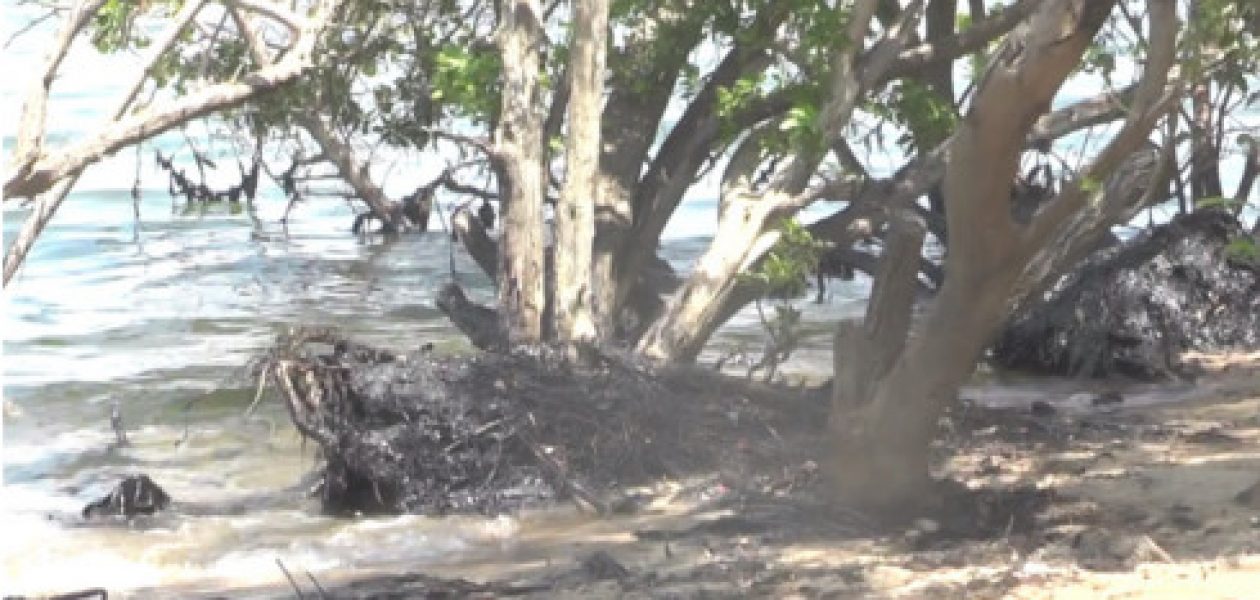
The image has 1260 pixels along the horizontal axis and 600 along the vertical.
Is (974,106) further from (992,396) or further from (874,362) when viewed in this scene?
(992,396)

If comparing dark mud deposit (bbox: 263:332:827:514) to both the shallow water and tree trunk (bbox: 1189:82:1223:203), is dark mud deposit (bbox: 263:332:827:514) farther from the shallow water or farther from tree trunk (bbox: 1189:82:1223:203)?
tree trunk (bbox: 1189:82:1223:203)

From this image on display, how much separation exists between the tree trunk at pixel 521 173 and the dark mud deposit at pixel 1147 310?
2981 millimetres

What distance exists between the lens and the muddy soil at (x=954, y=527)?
20.2 ft

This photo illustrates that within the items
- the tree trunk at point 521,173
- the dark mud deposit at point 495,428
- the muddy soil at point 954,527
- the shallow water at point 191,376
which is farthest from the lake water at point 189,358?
the tree trunk at point 521,173

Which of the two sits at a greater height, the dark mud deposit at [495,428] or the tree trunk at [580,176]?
the tree trunk at [580,176]

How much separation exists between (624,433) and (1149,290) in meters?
3.98

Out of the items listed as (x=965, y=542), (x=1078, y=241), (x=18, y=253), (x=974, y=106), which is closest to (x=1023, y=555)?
(x=965, y=542)

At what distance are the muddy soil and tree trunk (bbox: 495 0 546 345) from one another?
1.02 m

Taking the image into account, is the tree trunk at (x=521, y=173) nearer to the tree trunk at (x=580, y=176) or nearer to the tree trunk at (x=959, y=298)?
the tree trunk at (x=580, y=176)

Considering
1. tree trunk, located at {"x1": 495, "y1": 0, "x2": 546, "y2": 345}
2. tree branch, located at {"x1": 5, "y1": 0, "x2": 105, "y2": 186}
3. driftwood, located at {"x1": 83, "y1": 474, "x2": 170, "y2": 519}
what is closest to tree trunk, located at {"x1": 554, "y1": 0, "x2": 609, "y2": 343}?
tree trunk, located at {"x1": 495, "y1": 0, "x2": 546, "y2": 345}

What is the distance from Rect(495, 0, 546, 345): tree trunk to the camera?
9.17 meters

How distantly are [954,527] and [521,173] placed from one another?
320 cm

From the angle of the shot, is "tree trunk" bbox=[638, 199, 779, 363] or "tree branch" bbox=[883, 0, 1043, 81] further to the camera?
"tree branch" bbox=[883, 0, 1043, 81]

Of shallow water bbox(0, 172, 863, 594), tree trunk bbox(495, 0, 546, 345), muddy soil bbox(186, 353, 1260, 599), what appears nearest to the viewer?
muddy soil bbox(186, 353, 1260, 599)
